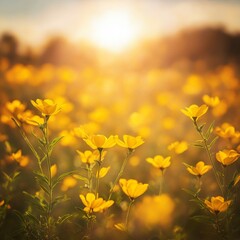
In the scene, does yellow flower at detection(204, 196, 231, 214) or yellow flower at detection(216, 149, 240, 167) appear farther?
yellow flower at detection(216, 149, 240, 167)

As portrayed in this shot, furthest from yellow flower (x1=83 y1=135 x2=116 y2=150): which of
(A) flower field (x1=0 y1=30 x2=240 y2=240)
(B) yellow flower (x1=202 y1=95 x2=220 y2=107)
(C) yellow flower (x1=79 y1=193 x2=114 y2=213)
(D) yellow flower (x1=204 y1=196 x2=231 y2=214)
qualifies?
(B) yellow flower (x1=202 y1=95 x2=220 y2=107)

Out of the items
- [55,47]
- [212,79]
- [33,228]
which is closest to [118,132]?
[212,79]

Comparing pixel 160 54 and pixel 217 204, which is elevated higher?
pixel 217 204

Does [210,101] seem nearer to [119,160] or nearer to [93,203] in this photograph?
[93,203]

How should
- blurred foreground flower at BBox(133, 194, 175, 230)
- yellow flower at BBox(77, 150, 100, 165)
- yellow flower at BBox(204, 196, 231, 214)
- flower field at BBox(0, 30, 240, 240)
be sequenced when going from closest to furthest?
yellow flower at BBox(204, 196, 231, 214), flower field at BBox(0, 30, 240, 240), yellow flower at BBox(77, 150, 100, 165), blurred foreground flower at BBox(133, 194, 175, 230)

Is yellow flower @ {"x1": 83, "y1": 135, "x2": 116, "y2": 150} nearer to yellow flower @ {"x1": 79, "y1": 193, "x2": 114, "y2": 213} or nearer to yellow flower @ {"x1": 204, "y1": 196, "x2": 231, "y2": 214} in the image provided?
yellow flower @ {"x1": 79, "y1": 193, "x2": 114, "y2": 213}

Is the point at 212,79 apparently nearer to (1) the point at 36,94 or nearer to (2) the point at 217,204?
(1) the point at 36,94

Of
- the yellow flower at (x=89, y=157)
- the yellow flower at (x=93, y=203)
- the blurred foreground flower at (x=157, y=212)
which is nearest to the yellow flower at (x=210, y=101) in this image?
the blurred foreground flower at (x=157, y=212)

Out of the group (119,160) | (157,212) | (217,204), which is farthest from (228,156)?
(119,160)
